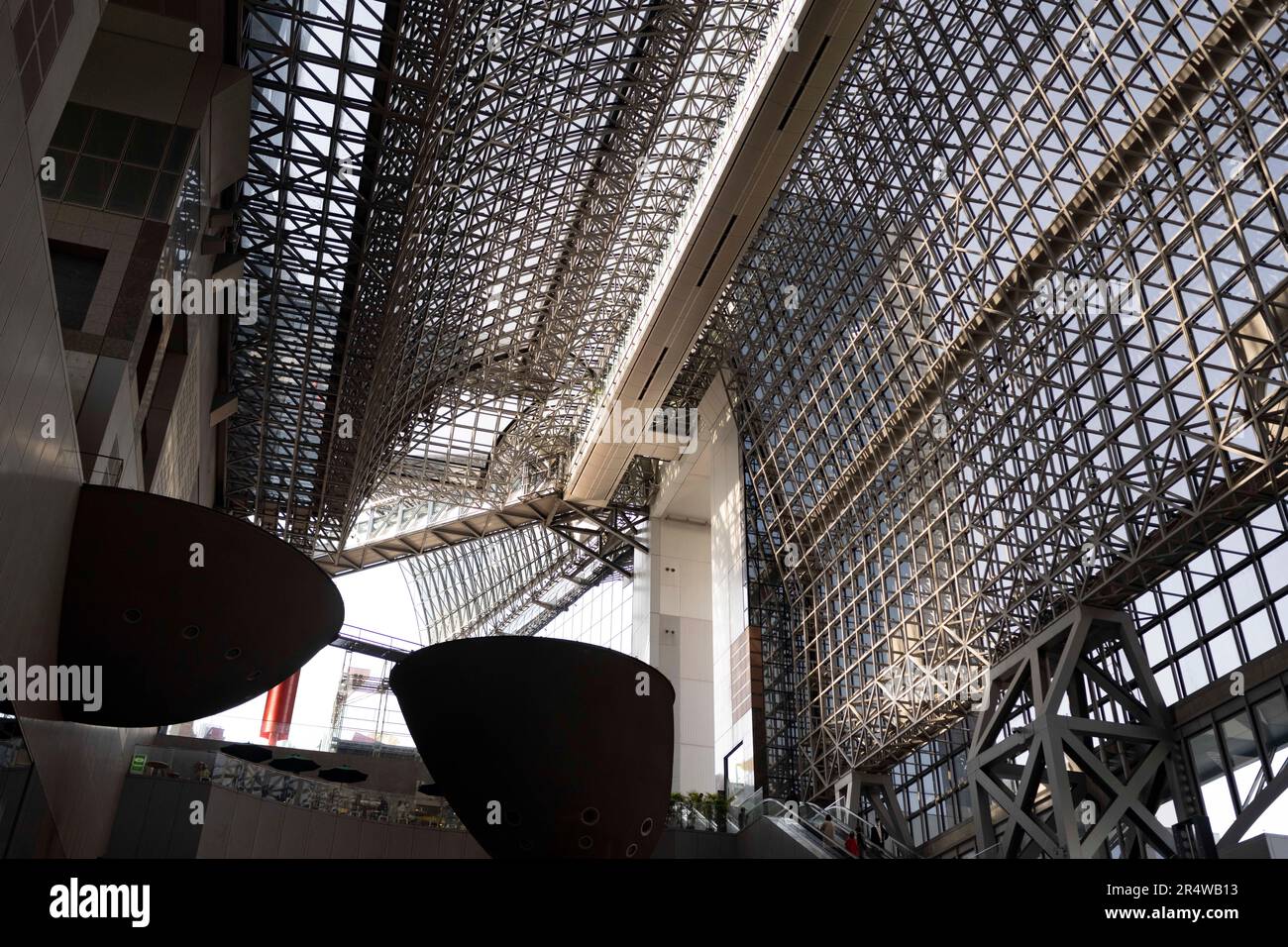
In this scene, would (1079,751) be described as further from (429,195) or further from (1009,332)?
(429,195)

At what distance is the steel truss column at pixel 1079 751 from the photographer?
82.2ft

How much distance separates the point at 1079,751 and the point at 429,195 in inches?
820

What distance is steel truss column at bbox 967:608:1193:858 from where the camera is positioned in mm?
25062

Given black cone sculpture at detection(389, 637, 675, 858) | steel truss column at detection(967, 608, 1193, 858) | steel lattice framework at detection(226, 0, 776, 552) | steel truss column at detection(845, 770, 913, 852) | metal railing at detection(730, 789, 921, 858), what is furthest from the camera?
steel truss column at detection(845, 770, 913, 852)

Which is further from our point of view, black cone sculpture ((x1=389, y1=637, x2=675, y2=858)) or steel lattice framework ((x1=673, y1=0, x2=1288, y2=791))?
steel lattice framework ((x1=673, y1=0, x2=1288, y2=791))

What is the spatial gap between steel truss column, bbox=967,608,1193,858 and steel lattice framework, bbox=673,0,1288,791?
3.32 ft

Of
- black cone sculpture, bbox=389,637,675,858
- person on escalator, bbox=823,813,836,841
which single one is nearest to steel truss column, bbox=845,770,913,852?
person on escalator, bbox=823,813,836,841

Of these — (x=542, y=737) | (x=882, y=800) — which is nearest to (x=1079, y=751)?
(x=882, y=800)

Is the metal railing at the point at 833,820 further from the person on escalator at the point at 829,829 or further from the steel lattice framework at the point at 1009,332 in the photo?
the steel lattice framework at the point at 1009,332

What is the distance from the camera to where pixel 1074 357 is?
95.5 ft

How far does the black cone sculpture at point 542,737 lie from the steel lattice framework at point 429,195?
47.7ft

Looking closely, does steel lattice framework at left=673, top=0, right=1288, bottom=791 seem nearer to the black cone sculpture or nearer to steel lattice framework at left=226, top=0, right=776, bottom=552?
steel lattice framework at left=226, top=0, right=776, bottom=552

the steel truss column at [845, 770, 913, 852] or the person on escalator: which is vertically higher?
the steel truss column at [845, 770, 913, 852]

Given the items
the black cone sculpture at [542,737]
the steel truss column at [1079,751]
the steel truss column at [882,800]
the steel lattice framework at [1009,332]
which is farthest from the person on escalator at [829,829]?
the black cone sculpture at [542,737]
